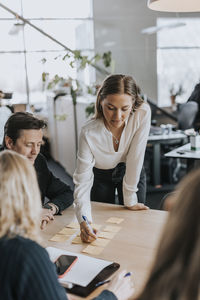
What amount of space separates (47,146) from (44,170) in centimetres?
496

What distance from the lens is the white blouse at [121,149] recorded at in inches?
72.6

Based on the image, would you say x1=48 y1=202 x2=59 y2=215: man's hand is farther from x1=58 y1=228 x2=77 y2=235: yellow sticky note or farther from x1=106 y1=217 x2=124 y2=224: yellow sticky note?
x1=106 y1=217 x2=124 y2=224: yellow sticky note

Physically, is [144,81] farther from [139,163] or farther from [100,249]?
[100,249]

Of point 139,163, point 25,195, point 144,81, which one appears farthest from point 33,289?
point 144,81

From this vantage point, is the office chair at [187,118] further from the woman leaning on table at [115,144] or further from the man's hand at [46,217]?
the man's hand at [46,217]

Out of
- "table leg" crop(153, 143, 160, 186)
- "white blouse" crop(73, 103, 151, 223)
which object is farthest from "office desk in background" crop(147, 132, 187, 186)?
"white blouse" crop(73, 103, 151, 223)

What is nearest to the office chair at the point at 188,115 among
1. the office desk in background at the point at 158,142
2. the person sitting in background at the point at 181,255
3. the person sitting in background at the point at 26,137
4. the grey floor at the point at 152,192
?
the office desk in background at the point at 158,142

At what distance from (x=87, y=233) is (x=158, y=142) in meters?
3.20

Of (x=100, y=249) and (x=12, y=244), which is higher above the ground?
(x=12, y=244)

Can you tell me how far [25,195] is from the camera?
902mm

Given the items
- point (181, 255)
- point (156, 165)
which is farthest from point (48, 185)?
point (156, 165)

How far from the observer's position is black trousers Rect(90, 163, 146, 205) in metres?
2.07

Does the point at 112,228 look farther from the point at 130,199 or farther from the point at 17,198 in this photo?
the point at 17,198

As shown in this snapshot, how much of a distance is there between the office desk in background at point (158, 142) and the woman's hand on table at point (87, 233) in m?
3.13
